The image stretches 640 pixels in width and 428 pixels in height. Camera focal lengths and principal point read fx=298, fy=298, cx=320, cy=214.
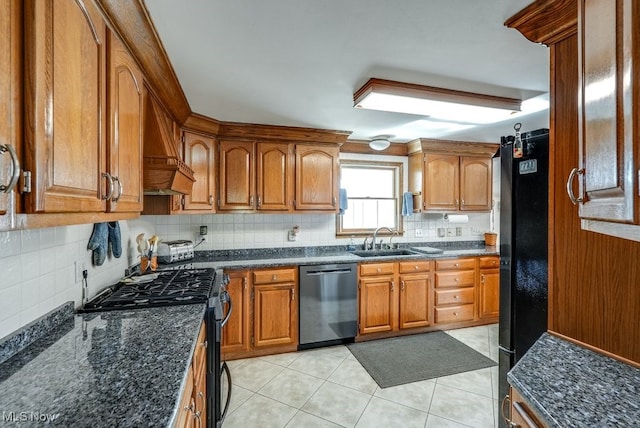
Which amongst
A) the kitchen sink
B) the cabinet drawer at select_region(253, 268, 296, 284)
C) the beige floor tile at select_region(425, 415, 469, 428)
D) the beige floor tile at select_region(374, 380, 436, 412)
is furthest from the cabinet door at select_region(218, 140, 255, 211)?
the beige floor tile at select_region(425, 415, 469, 428)

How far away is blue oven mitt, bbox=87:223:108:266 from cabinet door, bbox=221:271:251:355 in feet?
3.64

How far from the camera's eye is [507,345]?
68.1 inches

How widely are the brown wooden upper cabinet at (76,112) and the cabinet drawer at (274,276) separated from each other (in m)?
1.59

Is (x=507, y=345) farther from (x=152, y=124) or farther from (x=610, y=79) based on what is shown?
(x=152, y=124)

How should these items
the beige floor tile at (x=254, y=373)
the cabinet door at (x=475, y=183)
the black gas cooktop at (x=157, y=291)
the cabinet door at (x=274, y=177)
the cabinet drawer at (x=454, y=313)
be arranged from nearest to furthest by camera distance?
the black gas cooktop at (x=157, y=291) → the beige floor tile at (x=254, y=373) → the cabinet door at (x=274, y=177) → the cabinet drawer at (x=454, y=313) → the cabinet door at (x=475, y=183)

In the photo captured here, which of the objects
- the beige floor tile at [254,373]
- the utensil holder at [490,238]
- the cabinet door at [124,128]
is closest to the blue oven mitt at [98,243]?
the cabinet door at [124,128]

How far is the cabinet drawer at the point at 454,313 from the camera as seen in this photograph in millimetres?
3455

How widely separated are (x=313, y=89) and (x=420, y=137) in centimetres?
194

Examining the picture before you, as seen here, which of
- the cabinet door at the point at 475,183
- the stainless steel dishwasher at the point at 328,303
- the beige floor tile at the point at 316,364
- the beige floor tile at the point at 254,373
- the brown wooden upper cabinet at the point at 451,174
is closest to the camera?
the beige floor tile at the point at 254,373

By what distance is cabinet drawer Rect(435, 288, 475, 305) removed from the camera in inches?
136

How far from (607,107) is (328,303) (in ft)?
8.68

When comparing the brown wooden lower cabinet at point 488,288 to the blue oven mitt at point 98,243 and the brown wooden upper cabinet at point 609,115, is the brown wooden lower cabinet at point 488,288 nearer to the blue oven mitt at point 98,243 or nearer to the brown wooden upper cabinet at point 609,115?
the brown wooden upper cabinet at point 609,115

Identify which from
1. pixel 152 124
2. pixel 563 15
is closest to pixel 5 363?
pixel 152 124

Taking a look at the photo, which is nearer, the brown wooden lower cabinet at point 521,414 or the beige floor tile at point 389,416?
the brown wooden lower cabinet at point 521,414
